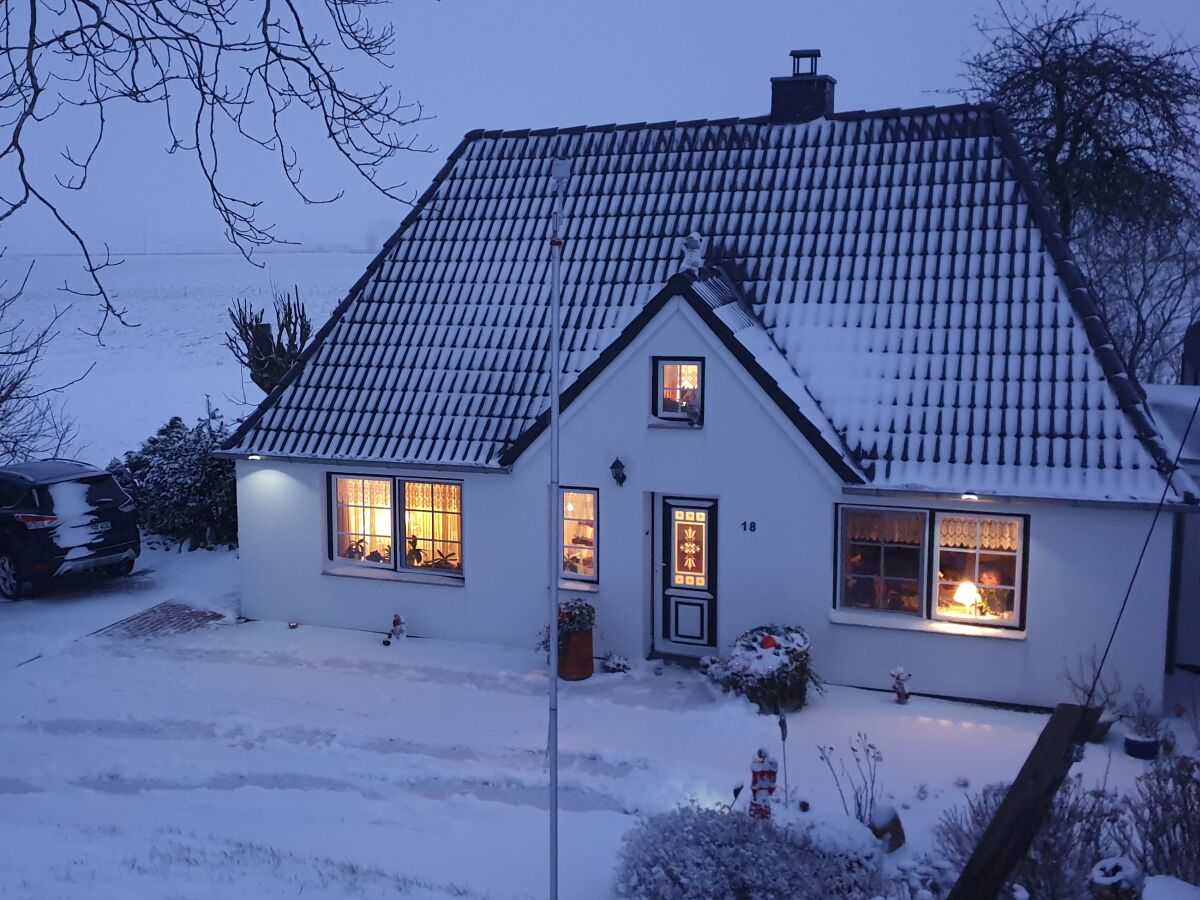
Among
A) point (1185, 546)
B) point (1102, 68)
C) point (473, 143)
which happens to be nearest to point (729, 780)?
point (1185, 546)

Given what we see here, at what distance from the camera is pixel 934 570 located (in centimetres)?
1360

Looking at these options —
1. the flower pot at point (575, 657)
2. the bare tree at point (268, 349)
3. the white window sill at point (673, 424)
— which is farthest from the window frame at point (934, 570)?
the bare tree at point (268, 349)

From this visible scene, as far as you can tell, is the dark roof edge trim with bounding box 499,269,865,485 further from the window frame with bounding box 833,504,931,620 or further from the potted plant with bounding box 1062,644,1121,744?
the potted plant with bounding box 1062,644,1121,744

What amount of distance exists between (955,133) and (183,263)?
79.3 metres

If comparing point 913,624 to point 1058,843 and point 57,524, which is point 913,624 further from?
point 57,524

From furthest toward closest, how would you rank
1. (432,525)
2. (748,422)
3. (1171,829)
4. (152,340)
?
(152,340) → (432,525) → (748,422) → (1171,829)

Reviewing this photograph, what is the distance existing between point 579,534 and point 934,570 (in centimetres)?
444

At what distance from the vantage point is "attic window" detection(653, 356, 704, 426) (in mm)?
14266

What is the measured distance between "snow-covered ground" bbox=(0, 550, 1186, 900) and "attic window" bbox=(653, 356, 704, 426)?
3196 mm

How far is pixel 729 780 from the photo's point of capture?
37.2 feet

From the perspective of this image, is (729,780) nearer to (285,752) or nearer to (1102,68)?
(285,752)

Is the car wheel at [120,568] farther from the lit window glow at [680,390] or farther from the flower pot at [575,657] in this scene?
the lit window glow at [680,390]

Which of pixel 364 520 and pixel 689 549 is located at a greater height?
pixel 364 520

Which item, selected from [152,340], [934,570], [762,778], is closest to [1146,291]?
[934,570]
